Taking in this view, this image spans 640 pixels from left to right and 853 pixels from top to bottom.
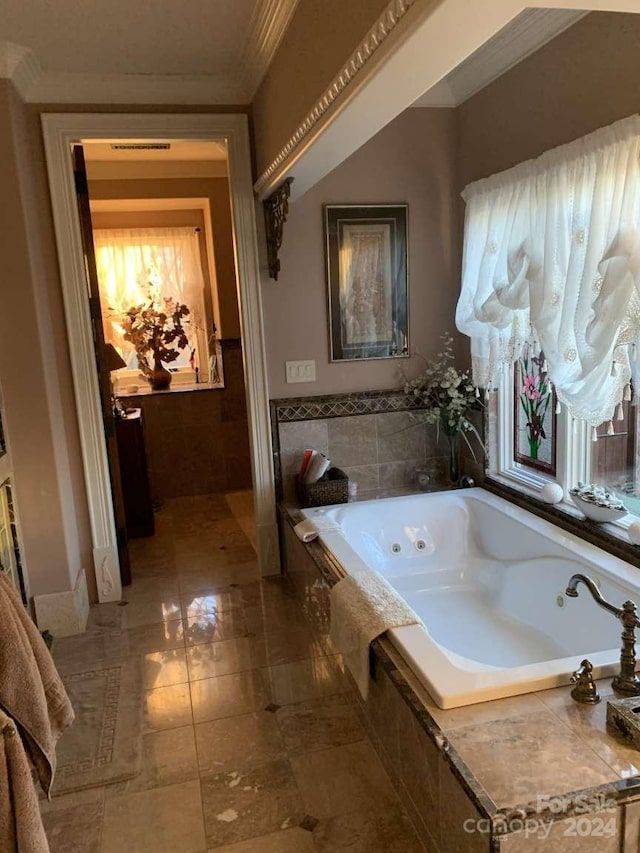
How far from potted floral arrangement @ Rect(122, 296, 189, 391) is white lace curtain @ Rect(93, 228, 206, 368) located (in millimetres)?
147

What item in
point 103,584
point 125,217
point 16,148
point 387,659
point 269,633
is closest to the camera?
point 387,659

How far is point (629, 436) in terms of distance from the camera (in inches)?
99.0

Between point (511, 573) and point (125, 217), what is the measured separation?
4.58m

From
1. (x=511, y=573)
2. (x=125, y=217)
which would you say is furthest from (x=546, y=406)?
(x=125, y=217)

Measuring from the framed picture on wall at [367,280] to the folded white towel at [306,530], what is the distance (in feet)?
3.11

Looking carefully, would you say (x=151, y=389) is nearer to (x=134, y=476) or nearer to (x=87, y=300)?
(x=134, y=476)

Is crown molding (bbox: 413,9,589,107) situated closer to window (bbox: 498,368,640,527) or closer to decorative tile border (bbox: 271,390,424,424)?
window (bbox: 498,368,640,527)

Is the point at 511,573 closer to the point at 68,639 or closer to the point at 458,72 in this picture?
the point at 68,639

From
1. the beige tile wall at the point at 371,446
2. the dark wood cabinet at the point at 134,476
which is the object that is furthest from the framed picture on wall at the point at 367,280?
the dark wood cabinet at the point at 134,476

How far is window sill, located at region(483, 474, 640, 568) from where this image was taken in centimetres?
240

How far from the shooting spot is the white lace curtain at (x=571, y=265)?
2.17 meters

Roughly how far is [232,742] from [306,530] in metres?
1.00

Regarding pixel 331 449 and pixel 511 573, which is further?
pixel 331 449

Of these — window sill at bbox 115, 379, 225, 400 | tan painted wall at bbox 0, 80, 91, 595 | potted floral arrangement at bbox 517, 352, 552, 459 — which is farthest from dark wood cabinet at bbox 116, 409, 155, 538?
potted floral arrangement at bbox 517, 352, 552, 459
